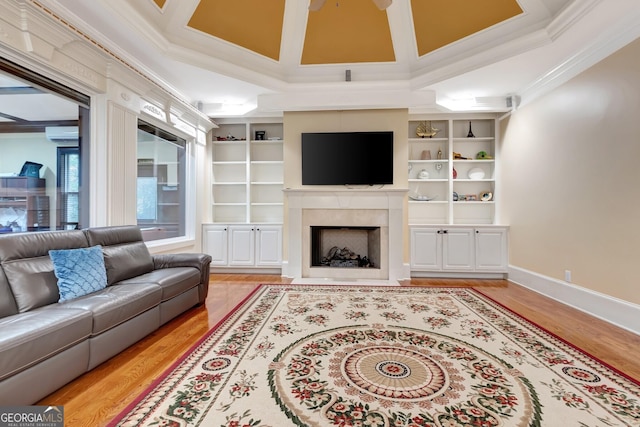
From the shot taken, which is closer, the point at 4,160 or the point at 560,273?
the point at 4,160

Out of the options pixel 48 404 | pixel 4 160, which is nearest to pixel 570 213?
pixel 48 404

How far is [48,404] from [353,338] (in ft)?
6.43

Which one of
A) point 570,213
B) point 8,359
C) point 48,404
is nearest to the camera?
point 8,359

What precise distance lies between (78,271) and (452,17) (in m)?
4.53

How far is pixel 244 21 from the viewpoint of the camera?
11.5 ft

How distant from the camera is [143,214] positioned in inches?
155

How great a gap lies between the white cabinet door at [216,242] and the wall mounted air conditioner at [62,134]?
2.39 meters

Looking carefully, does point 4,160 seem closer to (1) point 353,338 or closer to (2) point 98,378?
(2) point 98,378

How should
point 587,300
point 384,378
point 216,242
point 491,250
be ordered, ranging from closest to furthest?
1. point 384,378
2. point 587,300
3. point 491,250
4. point 216,242

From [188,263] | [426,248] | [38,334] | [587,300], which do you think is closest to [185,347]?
[38,334]

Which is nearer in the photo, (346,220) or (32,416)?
(32,416)

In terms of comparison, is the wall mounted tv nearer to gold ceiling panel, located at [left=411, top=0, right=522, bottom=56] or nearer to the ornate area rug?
gold ceiling panel, located at [left=411, top=0, right=522, bottom=56]

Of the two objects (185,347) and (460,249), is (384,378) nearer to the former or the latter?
(185,347)

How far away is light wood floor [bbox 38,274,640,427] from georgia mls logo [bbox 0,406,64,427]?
0.04 metres
